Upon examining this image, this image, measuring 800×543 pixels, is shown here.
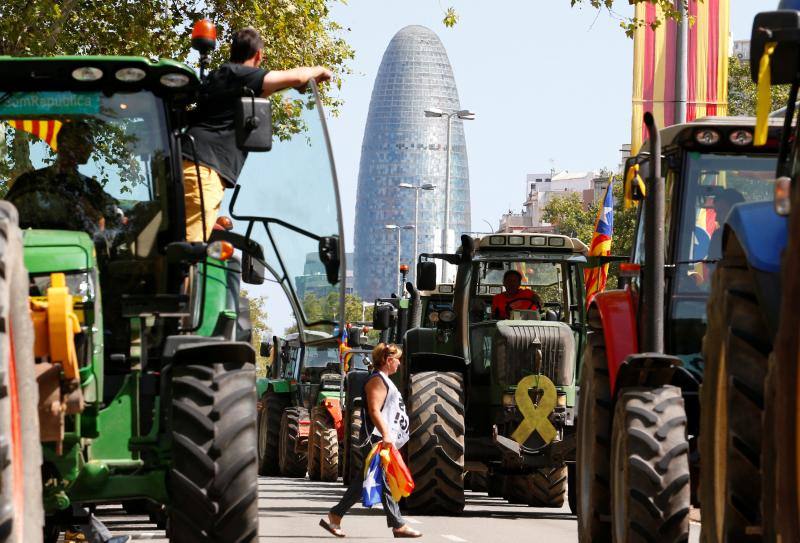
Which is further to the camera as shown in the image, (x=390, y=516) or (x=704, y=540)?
(x=390, y=516)

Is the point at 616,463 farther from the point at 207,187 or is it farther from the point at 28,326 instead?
the point at 28,326

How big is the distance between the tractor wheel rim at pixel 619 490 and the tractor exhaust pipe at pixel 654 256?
679 millimetres

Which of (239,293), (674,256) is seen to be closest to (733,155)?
(674,256)

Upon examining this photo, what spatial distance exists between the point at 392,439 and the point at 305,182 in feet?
21.2

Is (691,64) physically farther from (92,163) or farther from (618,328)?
(92,163)

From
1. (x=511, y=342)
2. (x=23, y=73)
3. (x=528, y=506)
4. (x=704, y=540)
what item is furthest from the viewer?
(x=528, y=506)

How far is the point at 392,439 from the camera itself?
16.2m

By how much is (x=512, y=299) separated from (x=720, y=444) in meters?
12.4

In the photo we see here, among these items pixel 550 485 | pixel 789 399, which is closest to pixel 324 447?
pixel 550 485

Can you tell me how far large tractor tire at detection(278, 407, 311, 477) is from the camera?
33.0 meters

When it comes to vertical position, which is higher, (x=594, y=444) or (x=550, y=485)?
(x=594, y=444)

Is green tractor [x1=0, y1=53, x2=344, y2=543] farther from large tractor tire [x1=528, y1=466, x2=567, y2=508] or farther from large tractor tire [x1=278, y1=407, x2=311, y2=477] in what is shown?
large tractor tire [x1=278, y1=407, x2=311, y2=477]

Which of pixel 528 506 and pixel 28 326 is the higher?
pixel 28 326

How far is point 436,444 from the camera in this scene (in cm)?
1819
